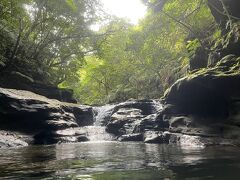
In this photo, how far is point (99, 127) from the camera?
71.7 feet

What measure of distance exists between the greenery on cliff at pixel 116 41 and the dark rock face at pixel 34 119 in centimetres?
459

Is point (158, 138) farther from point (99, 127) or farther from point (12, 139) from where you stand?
point (12, 139)

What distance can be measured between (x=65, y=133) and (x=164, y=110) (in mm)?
6112

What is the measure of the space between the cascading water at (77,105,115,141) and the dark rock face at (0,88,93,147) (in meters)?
1.11

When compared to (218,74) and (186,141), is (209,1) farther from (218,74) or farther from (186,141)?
(186,141)

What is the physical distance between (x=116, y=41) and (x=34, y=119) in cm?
2790

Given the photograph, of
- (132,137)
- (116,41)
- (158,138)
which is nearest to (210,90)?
(158,138)

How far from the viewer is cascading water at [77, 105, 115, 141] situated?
1970cm

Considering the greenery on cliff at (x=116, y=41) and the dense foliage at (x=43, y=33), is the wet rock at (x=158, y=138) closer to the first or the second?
the greenery on cliff at (x=116, y=41)

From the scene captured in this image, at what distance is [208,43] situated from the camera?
21.2m

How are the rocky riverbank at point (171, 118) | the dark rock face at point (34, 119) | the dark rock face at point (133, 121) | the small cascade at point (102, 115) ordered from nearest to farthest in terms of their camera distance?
the rocky riverbank at point (171, 118) → the dark rock face at point (34, 119) → the dark rock face at point (133, 121) → the small cascade at point (102, 115)

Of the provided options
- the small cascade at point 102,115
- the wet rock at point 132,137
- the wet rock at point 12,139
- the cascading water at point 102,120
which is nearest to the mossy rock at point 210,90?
the cascading water at point 102,120

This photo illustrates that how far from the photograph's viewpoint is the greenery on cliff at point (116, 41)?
66.0 feet

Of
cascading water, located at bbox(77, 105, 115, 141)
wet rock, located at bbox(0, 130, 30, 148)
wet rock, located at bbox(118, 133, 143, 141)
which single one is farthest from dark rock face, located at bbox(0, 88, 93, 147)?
wet rock, located at bbox(118, 133, 143, 141)
